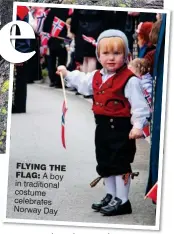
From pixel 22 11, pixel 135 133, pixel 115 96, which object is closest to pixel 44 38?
pixel 22 11

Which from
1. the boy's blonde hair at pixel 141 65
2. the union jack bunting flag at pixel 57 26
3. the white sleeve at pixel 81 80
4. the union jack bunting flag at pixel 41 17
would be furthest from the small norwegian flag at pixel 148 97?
the union jack bunting flag at pixel 41 17

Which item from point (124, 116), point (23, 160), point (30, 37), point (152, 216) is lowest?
point (152, 216)

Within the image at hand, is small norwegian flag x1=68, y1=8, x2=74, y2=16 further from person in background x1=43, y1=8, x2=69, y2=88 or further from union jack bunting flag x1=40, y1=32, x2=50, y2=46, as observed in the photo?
union jack bunting flag x1=40, y1=32, x2=50, y2=46

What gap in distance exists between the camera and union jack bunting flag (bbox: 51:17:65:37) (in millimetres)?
4270

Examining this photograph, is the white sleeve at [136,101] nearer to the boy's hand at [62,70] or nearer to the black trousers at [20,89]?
the boy's hand at [62,70]

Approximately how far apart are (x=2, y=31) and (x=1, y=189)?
91 centimetres

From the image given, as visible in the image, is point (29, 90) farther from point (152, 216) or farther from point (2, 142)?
point (152, 216)

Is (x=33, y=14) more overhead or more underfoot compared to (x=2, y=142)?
more overhead

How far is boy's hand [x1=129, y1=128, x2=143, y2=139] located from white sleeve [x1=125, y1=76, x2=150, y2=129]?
21 mm

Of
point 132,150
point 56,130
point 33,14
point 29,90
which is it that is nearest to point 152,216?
point 132,150

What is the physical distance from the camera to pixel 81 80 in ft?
14.1

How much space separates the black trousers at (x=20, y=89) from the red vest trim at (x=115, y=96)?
1.45ft

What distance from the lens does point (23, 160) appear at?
4.32m

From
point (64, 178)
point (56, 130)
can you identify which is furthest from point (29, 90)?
point (64, 178)
